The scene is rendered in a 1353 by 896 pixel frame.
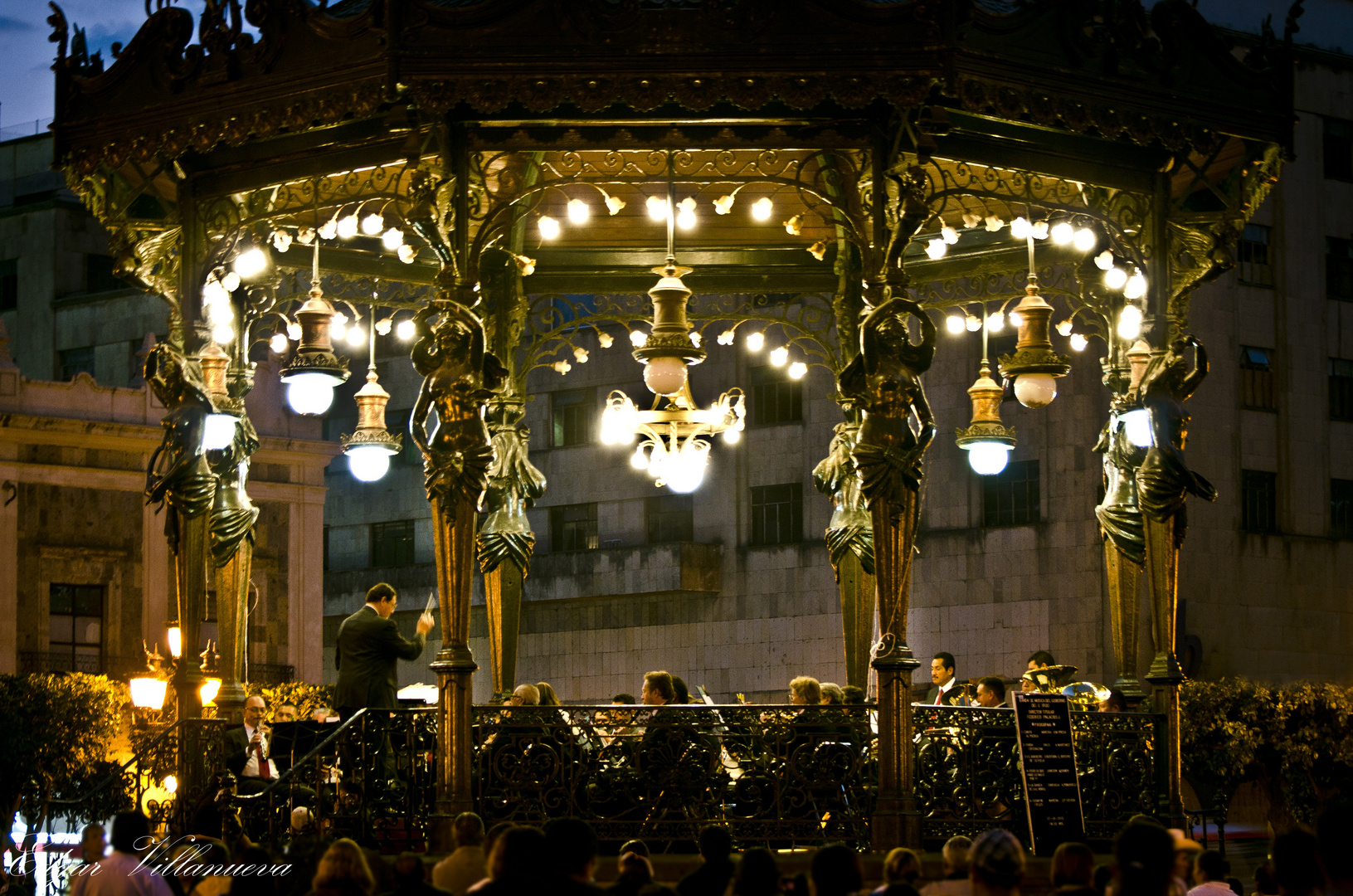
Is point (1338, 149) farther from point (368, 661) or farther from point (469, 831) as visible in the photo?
point (469, 831)

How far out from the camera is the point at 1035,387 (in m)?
17.6

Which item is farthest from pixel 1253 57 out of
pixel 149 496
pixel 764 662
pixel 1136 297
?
pixel 764 662

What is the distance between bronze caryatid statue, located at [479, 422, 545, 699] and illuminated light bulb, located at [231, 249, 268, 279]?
343 centimetres

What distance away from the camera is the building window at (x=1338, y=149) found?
4822 centimetres

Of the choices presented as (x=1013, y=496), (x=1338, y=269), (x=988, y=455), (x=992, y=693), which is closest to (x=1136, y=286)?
(x=992, y=693)

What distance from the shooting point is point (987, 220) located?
1738cm

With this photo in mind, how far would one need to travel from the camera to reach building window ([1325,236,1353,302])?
47750 millimetres

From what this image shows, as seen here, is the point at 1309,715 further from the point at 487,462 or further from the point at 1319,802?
the point at 487,462

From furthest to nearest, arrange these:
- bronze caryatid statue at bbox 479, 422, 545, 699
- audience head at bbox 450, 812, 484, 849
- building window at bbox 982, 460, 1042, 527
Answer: building window at bbox 982, 460, 1042, 527 → bronze caryatid statue at bbox 479, 422, 545, 699 → audience head at bbox 450, 812, 484, 849

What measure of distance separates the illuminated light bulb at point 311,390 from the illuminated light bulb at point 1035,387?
6.57m

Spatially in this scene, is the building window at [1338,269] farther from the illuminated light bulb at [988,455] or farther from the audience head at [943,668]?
the audience head at [943,668]

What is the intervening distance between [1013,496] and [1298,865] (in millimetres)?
37218

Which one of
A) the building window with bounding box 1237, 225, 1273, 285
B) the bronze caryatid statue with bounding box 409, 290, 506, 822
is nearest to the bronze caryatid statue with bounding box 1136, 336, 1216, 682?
the bronze caryatid statue with bounding box 409, 290, 506, 822

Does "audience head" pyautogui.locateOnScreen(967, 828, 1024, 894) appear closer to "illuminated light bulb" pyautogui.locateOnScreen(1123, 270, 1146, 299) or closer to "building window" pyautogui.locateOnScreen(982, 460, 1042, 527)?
"illuminated light bulb" pyautogui.locateOnScreen(1123, 270, 1146, 299)
